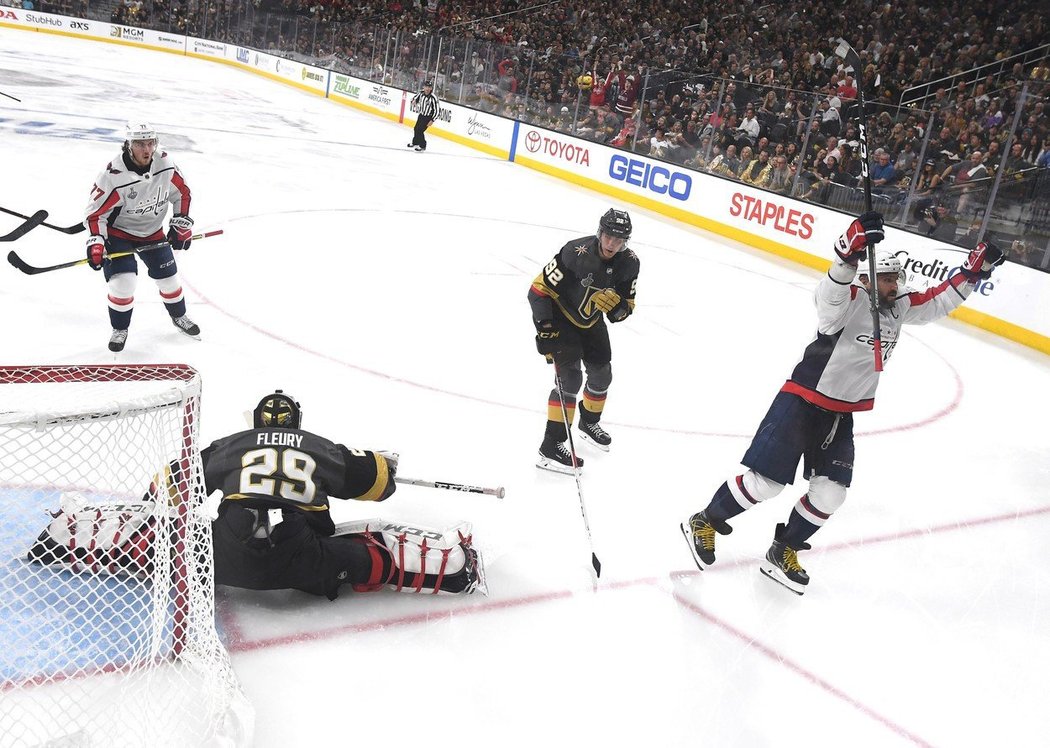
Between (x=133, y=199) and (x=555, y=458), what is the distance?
2734mm

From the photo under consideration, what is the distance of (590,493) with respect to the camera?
4219mm

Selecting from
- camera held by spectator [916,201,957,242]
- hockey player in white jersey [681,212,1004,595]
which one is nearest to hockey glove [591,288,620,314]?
hockey player in white jersey [681,212,1004,595]

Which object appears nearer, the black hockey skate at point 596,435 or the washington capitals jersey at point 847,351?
the washington capitals jersey at point 847,351

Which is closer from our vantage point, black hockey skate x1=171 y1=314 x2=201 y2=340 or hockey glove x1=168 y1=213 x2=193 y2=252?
hockey glove x1=168 y1=213 x2=193 y2=252

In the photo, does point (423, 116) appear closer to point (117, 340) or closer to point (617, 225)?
point (117, 340)

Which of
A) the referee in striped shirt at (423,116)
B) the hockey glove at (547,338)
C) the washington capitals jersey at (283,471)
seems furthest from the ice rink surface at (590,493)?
the referee in striped shirt at (423,116)

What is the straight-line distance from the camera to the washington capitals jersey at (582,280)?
4.25 meters

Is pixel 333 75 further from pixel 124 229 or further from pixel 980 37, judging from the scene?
pixel 124 229

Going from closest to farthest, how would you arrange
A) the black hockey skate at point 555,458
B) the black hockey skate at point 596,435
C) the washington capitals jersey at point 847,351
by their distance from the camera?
the washington capitals jersey at point 847,351, the black hockey skate at point 555,458, the black hockey skate at point 596,435

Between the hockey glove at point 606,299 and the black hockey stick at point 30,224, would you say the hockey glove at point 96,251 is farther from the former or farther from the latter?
the hockey glove at point 606,299

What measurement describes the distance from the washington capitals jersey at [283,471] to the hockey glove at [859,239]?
69.0 inches

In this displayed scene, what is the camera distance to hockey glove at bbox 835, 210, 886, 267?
120 inches

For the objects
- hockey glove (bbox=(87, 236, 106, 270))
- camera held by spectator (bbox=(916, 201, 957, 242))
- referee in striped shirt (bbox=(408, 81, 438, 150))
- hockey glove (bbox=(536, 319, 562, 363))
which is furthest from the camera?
referee in striped shirt (bbox=(408, 81, 438, 150))

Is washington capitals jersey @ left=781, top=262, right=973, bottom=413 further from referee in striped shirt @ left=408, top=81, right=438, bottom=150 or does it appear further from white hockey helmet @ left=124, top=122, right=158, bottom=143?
referee in striped shirt @ left=408, top=81, right=438, bottom=150
